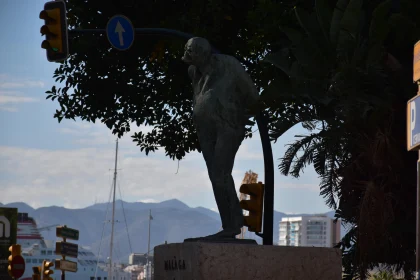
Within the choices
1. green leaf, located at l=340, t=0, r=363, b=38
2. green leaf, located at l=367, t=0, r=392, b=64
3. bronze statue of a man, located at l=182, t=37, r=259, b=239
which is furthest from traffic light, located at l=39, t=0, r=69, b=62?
bronze statue of a man, located at l=182, t=37, r=259, b=239

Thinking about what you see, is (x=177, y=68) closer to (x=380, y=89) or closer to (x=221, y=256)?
(x=380, y=89)

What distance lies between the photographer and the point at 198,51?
424 inches

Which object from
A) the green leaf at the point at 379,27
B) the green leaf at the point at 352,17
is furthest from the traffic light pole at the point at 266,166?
the green leaf at the point at 379,27

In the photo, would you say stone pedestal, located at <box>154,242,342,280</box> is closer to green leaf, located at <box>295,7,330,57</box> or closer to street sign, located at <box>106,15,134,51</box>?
green leaf, located at <box>295,7,330,57</box>

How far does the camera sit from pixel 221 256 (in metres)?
9.94

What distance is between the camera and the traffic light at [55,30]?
1605 centimetres

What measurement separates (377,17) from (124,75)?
8.42 meters

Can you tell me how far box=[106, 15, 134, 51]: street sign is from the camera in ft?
55.4

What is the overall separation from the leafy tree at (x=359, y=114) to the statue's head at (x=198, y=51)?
102 inches

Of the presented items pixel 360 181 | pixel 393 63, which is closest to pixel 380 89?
pixel 393 63

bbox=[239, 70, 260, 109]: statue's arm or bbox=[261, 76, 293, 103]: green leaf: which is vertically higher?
bbox=[261, 76, 293, 103]: green leaf

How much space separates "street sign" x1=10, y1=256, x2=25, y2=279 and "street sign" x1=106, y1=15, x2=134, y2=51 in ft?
35.5

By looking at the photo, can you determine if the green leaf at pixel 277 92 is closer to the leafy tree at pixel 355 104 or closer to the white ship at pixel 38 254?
the leafy tree at pixel 355 104

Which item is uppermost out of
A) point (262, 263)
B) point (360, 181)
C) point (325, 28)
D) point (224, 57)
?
point (325, 28)
